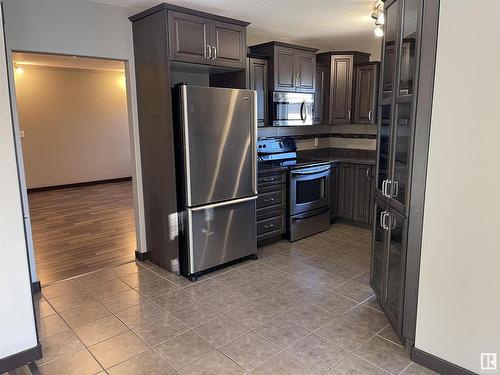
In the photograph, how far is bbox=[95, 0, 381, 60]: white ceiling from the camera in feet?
11.2

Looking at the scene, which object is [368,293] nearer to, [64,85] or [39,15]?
[39,15]

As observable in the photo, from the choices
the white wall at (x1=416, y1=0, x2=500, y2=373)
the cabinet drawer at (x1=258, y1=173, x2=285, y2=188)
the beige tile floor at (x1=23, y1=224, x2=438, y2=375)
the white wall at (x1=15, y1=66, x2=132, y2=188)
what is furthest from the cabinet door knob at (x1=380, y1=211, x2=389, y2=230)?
the white wall at (x1=15, y1=66, x2=132, y2=188)

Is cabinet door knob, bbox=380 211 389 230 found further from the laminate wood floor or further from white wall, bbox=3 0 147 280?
the laminate wood floor

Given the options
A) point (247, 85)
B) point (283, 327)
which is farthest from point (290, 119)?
point (283, 327)

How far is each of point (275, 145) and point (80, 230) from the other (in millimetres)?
2905

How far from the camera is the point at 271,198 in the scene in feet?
14.0

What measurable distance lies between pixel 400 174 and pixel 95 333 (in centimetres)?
232

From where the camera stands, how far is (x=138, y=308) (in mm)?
2941

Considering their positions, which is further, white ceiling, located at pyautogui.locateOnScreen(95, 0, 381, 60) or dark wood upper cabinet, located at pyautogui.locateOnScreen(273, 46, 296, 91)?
dark wood upper cabinet, located at pyautogui.locateOnScreen(273, 46, 296, 91)

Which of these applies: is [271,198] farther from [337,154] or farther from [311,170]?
[337,154]

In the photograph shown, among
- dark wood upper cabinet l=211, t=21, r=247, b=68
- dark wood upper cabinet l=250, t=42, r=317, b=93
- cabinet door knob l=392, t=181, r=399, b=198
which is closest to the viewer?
cabinet door knob l=392, t=181, r=399, b=198

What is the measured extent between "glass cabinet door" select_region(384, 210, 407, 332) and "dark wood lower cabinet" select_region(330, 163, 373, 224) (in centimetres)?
233

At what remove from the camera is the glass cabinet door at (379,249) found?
2.66 meters

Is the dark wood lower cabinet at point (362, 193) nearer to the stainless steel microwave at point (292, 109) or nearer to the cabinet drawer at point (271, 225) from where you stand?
the stainless steel microwave at point (292, 109)
